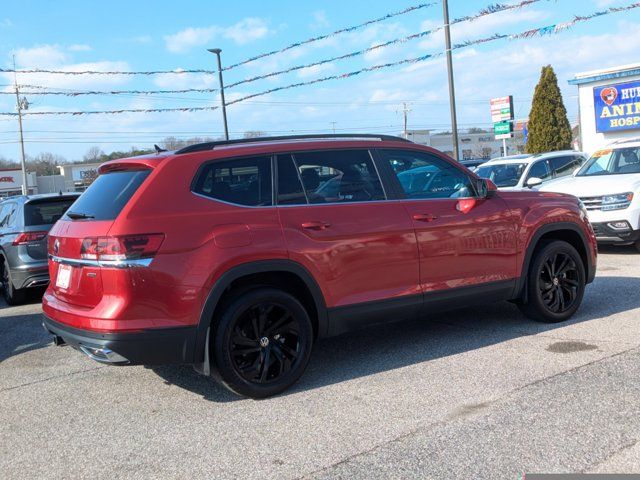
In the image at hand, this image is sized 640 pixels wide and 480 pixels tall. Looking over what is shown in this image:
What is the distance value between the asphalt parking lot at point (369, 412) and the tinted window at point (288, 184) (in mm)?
1393

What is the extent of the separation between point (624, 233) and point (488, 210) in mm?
5310

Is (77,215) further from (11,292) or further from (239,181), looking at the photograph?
(11,292)

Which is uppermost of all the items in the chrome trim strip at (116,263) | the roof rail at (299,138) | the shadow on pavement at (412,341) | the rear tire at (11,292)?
the roof rail at (299,138)

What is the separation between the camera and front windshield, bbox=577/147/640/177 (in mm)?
10812

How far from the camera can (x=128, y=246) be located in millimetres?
3980

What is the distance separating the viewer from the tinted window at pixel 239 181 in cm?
439

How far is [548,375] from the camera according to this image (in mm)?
4555

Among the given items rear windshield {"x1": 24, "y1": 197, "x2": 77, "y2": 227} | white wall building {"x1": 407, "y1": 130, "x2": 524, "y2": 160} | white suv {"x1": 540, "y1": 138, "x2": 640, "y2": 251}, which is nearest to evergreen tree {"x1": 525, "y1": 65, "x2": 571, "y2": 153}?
white suv {"x1": 540, "y1": 138, "x2": 640, "y2": 251}

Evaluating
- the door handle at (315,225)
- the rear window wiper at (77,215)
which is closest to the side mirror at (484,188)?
the door handle at (315,225)

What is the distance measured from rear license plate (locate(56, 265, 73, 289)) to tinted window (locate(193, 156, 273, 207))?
108 cm

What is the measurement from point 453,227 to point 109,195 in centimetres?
274

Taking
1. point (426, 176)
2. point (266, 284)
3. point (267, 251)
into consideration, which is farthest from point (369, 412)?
point (426, 176)

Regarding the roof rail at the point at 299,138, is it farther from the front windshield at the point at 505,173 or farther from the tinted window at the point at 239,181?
the front windshield at the point at 505,173

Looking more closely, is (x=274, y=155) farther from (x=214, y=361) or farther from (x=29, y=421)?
(x=29, y=421)
